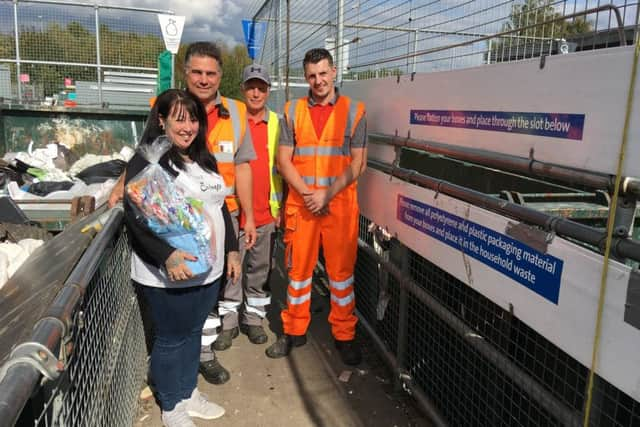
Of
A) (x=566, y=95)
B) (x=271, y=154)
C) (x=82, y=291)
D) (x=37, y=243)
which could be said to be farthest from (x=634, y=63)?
(x=37, y=243)

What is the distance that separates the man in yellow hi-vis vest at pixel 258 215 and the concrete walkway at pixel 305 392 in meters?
0.15

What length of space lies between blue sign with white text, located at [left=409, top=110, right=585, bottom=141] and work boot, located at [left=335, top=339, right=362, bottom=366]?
69.4 inches

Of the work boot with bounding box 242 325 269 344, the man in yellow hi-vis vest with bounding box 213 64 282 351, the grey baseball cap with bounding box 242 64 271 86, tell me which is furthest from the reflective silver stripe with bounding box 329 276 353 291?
the grey baseball cap with bounding box 242 64 271 86

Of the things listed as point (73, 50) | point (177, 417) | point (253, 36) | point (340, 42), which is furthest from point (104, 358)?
point (73, 50)

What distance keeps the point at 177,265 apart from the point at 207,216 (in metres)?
0.32

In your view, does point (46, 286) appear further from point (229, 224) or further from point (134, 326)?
point (134, 326)

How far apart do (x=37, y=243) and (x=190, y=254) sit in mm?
2275

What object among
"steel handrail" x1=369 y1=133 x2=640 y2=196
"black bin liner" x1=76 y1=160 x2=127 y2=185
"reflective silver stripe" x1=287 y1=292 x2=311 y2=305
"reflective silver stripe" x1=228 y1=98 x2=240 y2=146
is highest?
"reflective silver stripe" x1=228 y1=98 x2=240 y2=146

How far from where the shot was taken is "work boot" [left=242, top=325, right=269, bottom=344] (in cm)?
404

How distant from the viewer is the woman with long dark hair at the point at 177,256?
238 cm

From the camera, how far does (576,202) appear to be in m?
3.02

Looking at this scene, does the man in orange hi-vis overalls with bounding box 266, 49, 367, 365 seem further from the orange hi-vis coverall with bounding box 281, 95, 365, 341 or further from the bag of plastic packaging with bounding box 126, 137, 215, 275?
the bag of plastic packaging with bounding box 126, 137, 215, 275

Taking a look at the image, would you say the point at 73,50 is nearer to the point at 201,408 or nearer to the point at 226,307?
the point at 226,307

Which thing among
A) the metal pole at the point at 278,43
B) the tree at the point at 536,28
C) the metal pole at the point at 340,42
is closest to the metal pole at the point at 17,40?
the metal pole at the point at 278,43
